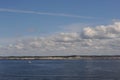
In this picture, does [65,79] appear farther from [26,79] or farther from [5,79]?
[5,79]

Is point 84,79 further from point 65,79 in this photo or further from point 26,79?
point 26,79

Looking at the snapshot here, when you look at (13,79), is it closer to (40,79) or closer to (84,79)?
(40,79)

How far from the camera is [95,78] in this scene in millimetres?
123250

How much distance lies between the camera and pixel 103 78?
122 metres

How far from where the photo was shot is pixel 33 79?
126 m

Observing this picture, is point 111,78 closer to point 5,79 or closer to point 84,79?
point 84,79

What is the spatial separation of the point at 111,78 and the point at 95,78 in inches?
224

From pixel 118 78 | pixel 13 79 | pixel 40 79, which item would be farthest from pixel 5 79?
pixel 118 78

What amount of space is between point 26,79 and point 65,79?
1420cm

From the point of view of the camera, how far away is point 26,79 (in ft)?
411

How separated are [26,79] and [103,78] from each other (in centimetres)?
2753

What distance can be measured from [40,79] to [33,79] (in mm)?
2762

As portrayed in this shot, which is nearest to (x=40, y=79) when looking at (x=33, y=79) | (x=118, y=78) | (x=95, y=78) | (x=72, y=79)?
(x=33, y=79)

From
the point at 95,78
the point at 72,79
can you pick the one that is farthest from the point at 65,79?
the point at 95,78
